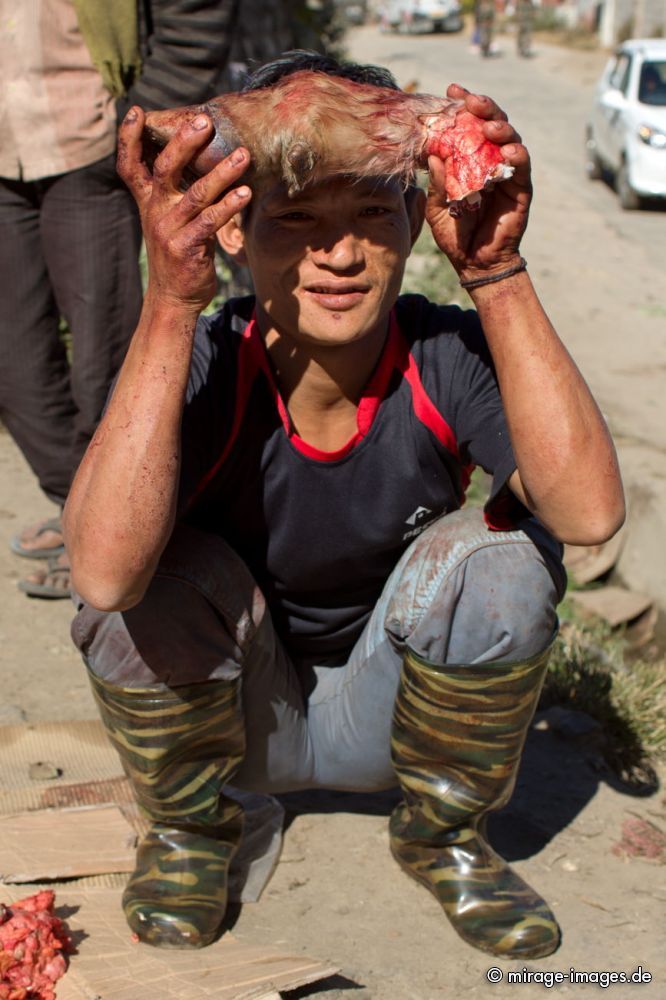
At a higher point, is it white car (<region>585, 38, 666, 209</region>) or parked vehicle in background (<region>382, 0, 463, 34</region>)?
white car (<region>585, 38, 666, 209</region>)

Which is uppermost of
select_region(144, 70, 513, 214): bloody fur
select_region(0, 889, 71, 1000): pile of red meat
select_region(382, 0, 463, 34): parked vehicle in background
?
select_region(144, 70, 513, 214): bloody fur

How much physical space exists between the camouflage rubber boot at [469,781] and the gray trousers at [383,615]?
54 mm

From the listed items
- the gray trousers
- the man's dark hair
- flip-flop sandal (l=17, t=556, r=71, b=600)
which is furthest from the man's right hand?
flip-flop sandal (l=17, t=556, r=71, b=600)

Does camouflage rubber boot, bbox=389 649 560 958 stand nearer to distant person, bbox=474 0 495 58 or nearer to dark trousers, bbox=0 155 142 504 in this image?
dark trousers, bbox=0 155 142 504

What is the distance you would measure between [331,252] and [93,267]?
1.48 metres

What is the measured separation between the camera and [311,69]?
6.73ft

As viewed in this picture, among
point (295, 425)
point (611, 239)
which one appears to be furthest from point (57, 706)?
point (611, 239)

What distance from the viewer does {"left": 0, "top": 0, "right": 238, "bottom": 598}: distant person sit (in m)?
3.19

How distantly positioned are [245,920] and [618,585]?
2.46 meters

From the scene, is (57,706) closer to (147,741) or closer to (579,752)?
(147,741)

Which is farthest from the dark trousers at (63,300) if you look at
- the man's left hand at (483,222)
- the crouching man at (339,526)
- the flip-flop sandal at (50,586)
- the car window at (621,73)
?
the car window at (621,73)

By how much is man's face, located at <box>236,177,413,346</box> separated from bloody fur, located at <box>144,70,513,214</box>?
6 cm

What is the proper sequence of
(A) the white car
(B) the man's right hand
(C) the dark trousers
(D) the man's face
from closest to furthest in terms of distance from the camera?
1. (B) the man's right hand
2. (D) the man's face
3. (C) the dark trousers
4. (A) the white car

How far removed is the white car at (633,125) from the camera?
11070 millimetres
